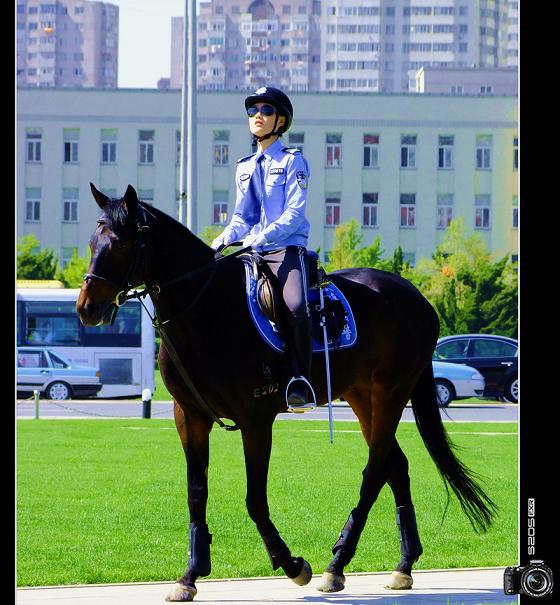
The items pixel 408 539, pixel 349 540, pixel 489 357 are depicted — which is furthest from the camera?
pixel 489 357

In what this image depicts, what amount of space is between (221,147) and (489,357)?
67.0 ft

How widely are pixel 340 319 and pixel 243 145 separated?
3935 centimetres

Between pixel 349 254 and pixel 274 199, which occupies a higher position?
pixel 349 254

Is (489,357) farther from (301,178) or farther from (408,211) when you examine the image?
(408,211)

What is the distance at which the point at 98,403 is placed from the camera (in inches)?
1137

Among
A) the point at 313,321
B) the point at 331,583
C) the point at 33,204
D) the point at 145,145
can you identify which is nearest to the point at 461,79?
the point at 33,204

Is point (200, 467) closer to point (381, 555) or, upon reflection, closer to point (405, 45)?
point (381, 555)

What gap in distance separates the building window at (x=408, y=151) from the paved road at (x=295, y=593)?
41.8m

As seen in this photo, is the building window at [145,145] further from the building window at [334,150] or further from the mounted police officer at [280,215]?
the mounted police officer at [280,215]

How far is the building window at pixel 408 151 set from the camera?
47.9m

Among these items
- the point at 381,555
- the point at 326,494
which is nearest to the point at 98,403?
the point at 326,494

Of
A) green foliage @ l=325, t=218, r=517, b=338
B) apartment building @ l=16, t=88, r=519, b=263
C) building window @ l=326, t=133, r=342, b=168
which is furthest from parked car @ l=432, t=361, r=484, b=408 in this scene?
building window @ l=326, t=133, r=342, b=168

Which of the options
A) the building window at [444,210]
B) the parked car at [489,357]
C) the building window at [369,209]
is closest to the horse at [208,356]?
the parked car at [489,357]

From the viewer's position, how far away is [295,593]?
254 inches
